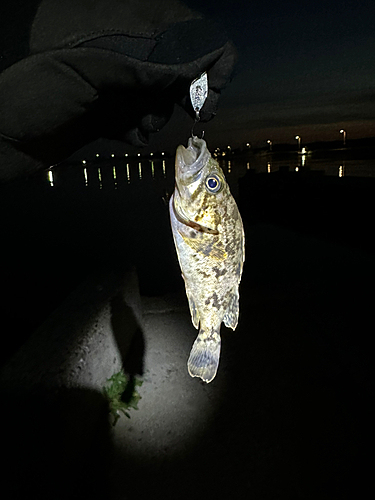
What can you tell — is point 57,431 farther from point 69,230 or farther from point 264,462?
point 69,230

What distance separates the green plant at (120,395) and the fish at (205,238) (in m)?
3.89

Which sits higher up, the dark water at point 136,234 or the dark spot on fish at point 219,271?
the dark spot on fish at point 219,271

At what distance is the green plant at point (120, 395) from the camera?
5352 millimetres

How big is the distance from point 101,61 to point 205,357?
212 cm

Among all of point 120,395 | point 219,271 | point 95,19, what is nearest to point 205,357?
point 219,271

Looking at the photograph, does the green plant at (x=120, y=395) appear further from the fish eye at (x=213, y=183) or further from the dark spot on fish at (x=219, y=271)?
the fish eye at (x=213, y=183)

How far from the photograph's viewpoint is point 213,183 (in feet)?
6.55

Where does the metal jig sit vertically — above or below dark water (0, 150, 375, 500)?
above

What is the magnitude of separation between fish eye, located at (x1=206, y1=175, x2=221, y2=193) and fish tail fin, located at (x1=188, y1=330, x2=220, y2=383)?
92cm

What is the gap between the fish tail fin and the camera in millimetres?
2031

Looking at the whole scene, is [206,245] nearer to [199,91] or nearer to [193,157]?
[193,157]

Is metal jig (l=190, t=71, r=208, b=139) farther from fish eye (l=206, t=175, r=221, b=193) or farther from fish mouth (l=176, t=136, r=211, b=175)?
fish eye (l=206, t=175, r=221, b=193)

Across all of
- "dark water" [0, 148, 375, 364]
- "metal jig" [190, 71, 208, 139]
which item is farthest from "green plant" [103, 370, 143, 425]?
"metal jig" [190, 71, 208, 139]

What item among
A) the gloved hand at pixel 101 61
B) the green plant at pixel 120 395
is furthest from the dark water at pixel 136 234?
the gloved hand at pixel 101 61
